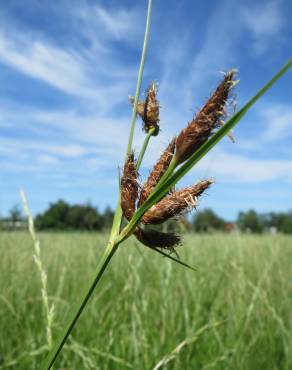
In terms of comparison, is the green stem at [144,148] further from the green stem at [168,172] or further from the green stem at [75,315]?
the green stem at [75,315]

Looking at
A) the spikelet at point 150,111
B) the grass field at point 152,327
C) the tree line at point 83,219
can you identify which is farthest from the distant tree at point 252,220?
the spikelet at point 150,111

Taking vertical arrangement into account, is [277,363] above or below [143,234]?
below

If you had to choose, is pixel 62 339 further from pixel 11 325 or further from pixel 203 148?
pixel 11 325

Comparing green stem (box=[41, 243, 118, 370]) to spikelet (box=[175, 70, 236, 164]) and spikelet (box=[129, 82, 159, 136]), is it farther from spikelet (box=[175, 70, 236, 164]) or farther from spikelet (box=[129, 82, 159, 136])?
spikelet (box=[129, 82, 159, 136])

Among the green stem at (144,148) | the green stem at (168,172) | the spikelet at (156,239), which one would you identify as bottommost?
the spikelet at (156,239)

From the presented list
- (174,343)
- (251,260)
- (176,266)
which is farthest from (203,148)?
(251,260)
